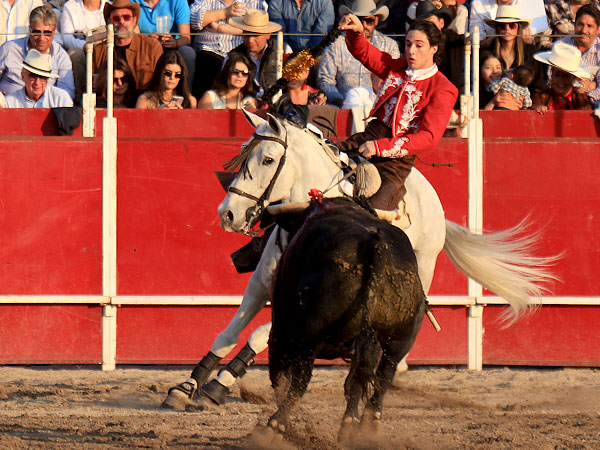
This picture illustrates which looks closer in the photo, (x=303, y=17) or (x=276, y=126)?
(x=276, y=126)

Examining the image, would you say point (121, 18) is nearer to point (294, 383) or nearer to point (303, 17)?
point (303, 17)

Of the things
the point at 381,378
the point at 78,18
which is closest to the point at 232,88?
the point at 78,18

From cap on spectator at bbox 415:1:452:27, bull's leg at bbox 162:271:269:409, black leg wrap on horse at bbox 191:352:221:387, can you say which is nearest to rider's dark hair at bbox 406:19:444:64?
bull's leg at bbox 162:271:269:409

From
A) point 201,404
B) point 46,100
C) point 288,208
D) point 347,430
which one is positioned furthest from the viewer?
point 46,100

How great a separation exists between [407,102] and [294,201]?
3.06 feet

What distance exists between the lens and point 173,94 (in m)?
8.65

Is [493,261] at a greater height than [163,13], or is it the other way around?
[163,13]

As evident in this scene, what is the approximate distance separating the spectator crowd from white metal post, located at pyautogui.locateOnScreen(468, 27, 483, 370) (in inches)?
21.7

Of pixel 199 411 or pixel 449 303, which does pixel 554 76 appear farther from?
pixel 199 411

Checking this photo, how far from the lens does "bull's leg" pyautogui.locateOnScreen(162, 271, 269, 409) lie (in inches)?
231

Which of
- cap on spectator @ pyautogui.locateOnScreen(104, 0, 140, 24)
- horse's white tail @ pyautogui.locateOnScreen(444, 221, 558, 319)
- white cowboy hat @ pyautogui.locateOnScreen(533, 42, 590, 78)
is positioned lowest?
horse's white tail @ pyautogui.locateOnScreen(444, 221, 558, 319)

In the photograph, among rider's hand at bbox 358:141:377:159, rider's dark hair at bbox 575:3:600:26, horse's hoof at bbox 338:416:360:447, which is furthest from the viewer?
rider's dark hair at bbox 575:3:600:26

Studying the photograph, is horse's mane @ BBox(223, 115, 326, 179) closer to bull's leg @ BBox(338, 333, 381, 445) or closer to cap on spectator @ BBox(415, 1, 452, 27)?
bull's leg @ BBox(338, 333, 381, 445)

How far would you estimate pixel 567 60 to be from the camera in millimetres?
8414
